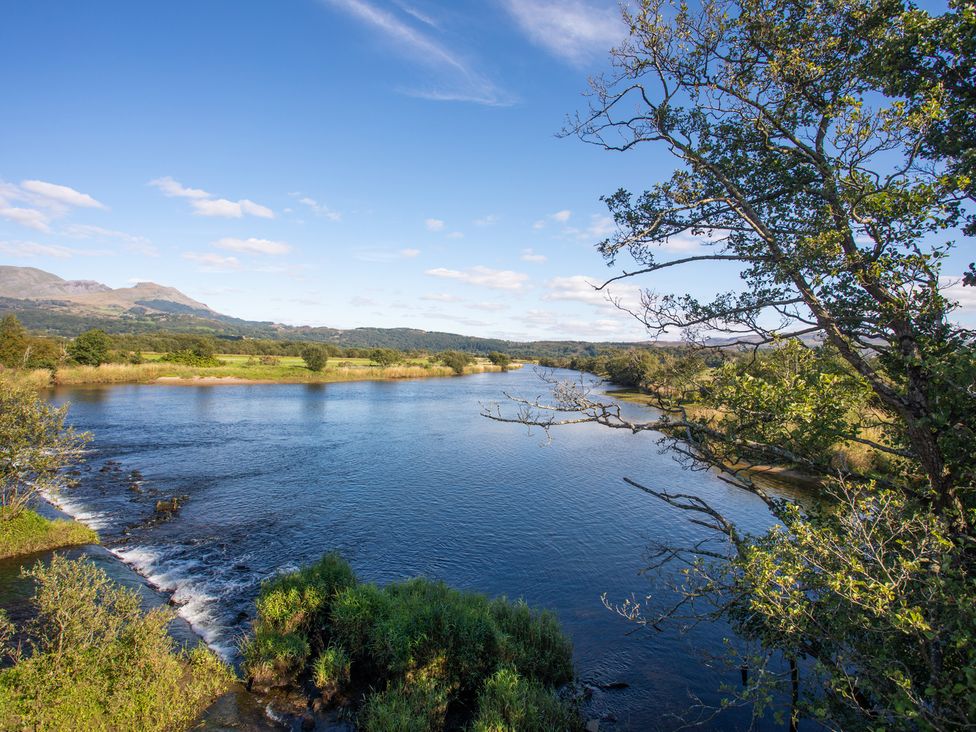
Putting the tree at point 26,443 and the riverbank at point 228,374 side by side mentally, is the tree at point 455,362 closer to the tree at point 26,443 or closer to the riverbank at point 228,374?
the riverbank at point 228,374

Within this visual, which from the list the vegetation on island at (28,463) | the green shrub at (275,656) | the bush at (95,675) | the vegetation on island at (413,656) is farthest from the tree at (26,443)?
the green shrub at (275,656)

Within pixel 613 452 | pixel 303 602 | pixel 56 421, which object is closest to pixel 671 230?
pixel 303 602

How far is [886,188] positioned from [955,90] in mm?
2307

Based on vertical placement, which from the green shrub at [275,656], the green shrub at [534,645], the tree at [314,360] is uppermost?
the tree at [314,360]

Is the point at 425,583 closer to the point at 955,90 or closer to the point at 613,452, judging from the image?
the point at 955,90

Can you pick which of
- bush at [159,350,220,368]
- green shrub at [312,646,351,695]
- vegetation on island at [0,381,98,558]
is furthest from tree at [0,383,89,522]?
bush at [159,350,220,368]

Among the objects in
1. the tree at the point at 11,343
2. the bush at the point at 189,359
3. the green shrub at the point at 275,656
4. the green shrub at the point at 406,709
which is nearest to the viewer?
the green shrub at the point at 406,709

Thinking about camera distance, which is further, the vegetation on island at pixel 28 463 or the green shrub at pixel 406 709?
the vegetation on island at pixel 28 463

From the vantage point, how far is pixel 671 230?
33.3 feet

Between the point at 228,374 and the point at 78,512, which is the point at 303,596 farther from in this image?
the point at 228,374

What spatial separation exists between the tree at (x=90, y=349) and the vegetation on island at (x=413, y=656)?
86.1 meters

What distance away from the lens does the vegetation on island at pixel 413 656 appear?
10.9m

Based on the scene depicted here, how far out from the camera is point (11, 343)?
67938 mm

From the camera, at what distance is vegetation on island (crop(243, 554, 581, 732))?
35.8 feet
